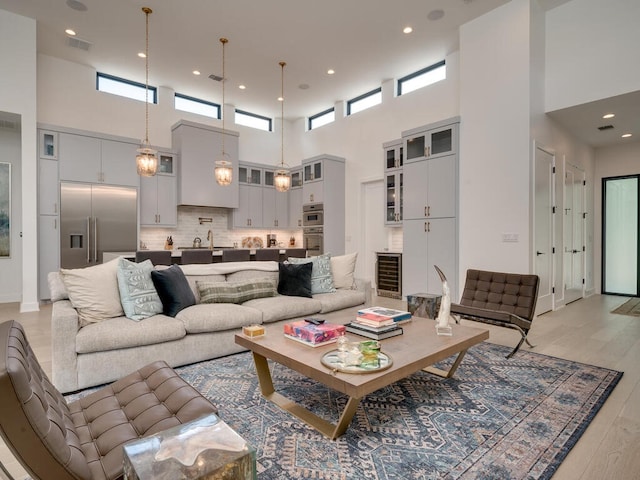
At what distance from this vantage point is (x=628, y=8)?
4.14 meters

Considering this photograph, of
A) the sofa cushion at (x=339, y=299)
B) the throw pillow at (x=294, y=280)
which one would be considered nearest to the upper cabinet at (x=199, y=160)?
the throw pillow at (x=294, y=280)

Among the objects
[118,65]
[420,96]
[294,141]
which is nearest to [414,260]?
[420,96]

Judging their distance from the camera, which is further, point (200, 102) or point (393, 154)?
point (200, 102)

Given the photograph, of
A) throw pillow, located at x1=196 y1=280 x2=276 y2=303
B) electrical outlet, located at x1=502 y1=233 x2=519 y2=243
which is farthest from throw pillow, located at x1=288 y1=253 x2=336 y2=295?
electrical outlet, located at x1=502 y1=233 x2=519 y2=243

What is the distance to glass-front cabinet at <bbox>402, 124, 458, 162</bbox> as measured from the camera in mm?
5203

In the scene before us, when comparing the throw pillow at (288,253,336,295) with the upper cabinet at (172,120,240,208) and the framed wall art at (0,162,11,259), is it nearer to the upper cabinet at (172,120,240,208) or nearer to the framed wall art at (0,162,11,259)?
the upper cabinet at (172,120,240,208)

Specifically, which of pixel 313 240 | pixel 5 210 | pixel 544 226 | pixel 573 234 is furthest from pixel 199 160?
pixel 573 234

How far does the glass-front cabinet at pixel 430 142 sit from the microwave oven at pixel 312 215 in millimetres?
2272

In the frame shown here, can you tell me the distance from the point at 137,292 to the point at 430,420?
2426mm

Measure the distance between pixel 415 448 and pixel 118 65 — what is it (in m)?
7.30

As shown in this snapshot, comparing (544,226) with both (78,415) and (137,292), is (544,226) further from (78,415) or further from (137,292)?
(78,415)

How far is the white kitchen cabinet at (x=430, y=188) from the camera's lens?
521 centimetres

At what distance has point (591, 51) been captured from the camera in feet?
14.4

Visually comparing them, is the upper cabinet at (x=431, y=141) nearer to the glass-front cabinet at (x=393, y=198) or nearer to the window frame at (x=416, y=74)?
the glass-front cabinet at (x=393, y=198)
